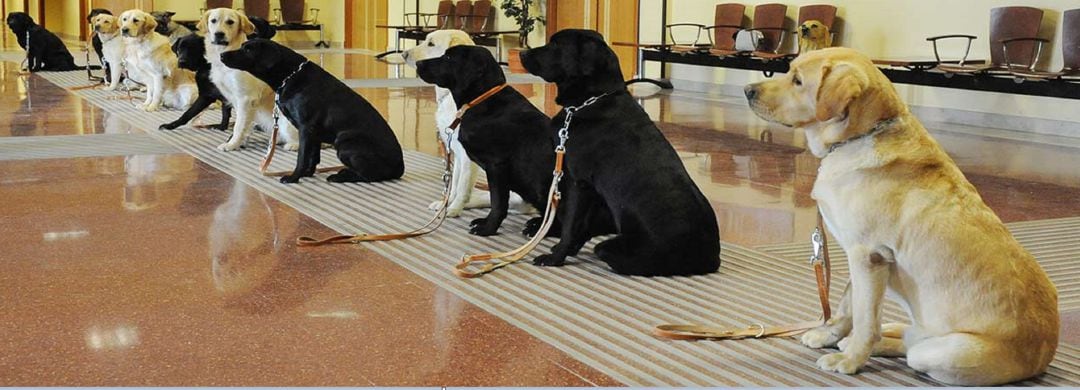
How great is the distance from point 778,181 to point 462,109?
233cm

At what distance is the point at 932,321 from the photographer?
276 cm

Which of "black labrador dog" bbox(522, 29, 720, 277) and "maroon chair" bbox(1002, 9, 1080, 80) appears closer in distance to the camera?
"black labrador dog" bbox(522, 29, 720, 277)

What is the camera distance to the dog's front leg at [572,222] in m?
4.12

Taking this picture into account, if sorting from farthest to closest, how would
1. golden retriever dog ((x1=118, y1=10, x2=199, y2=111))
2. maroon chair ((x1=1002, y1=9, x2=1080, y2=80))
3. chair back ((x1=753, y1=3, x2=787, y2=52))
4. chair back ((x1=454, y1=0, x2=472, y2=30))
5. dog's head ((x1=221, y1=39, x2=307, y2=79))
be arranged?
chair back ((x1=454, y1=0, x2=472, y2=30)) → chair back ((x1=753, y1=3, x2=787, y2=52)) → golden retriever dog ((x1=118, y1=10, x2=199, y2=111)) → maroon chair ((x1=1002, y1=9, x2=1080, y2=80)) → dog's head ((x1=221, y1=39, x2=307, y2=79))

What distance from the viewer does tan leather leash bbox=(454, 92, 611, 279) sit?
4.06m

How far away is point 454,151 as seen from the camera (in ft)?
17.3

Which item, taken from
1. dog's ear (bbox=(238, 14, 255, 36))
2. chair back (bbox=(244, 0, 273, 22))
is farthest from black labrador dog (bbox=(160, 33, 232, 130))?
chair back (bbox=(244, 0, 273, 22))

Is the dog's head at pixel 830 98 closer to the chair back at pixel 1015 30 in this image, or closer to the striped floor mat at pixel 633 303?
the striped floor mat at pixel 633 303

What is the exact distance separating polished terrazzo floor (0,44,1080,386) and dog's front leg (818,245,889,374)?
0.61 meters

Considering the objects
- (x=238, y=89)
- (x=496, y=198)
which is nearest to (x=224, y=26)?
(x=238, y=89)

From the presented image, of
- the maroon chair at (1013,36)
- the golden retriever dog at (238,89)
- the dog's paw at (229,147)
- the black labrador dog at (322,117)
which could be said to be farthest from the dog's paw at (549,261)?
the maroon chair at (1013,36)

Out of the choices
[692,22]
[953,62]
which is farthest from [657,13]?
[953,62]

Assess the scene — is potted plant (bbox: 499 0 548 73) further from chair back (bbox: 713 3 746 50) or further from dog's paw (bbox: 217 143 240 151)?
dog's paw (bbox: 217 143 240 151)

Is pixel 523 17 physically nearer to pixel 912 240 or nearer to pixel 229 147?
pixel 229 147
